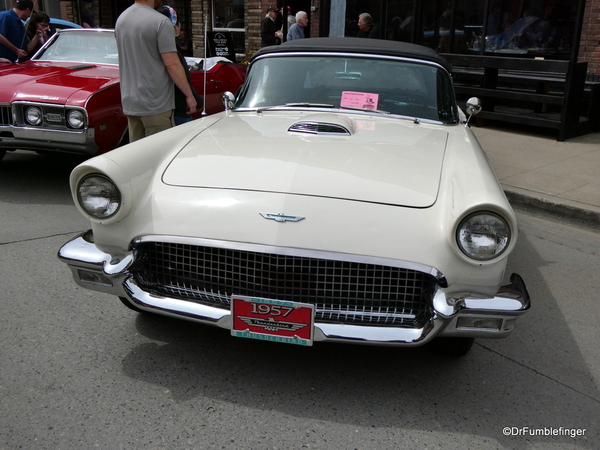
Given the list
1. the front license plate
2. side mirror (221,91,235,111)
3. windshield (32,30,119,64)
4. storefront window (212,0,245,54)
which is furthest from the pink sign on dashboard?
storefront window (212,0,245,54)

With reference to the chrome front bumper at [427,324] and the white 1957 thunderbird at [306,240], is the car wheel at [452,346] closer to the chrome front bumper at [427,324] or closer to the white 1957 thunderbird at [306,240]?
the white 1957 thunderbird at [306,240]

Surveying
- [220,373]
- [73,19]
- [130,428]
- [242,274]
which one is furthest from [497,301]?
[73,19]

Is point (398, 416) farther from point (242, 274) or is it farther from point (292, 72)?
point (292, 72)

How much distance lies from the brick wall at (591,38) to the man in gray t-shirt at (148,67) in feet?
23.4

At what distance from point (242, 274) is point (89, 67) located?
4759 mm

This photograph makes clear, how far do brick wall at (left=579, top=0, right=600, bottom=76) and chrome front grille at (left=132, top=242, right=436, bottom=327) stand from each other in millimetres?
8214

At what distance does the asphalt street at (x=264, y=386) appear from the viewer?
253 cm

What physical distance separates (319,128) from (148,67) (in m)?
1.98

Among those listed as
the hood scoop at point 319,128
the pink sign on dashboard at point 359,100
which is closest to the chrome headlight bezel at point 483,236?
the hood scoop at point 319,128

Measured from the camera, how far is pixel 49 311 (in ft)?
11.6

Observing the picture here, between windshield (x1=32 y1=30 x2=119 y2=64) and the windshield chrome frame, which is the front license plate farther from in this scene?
windshield (x1=32 y1=30 x2=119 y2=64)

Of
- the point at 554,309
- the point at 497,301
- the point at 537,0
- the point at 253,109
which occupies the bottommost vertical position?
the point at 554,309

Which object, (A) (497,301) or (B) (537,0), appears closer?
(A) (497,301)

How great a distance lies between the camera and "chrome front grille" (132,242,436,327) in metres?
2.64
